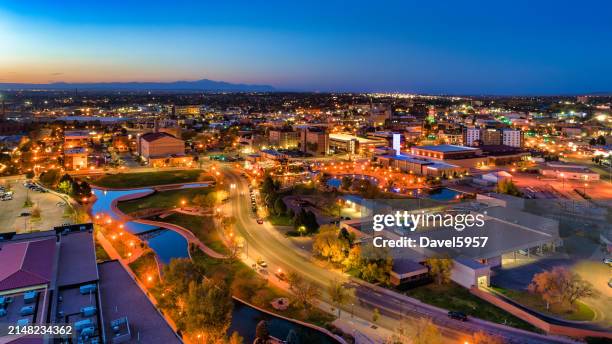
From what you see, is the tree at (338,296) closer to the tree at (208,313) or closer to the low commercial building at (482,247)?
the low commercial building at (482,247)

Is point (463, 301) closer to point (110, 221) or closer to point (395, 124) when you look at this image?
point (110, 221)

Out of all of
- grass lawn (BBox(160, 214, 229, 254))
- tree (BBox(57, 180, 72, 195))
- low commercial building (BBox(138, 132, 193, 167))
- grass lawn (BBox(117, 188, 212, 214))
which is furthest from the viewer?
low commercial building (BBox(138, 132, 193, 167))

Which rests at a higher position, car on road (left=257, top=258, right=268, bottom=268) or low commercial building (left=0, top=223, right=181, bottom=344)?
low commercial building (left=0, top=223, right=181, bottom=344)

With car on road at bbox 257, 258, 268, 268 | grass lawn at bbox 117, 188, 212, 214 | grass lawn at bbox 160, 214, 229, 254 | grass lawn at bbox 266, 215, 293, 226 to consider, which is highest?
grass lawn at bbox 117, 188, 212, 214

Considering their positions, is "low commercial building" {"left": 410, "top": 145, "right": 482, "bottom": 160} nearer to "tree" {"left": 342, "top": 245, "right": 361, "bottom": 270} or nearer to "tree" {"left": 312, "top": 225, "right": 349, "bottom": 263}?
"tree" {"left": 312, "top": 225, "right": 349, "bottom": 263}

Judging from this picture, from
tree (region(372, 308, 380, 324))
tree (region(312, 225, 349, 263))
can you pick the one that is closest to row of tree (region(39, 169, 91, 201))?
tree (region(312, 225, 349, 263))

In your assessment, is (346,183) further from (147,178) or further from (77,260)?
(77,260)

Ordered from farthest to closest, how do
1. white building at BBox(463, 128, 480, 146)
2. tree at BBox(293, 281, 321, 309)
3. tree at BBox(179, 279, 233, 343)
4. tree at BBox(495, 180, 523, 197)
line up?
1. white building at BBox(463, 128, 480, 146)
2. tree at BBox(495, 180, 523, 197)
3. tree at BBox(293, 281, 321, 309)
4. tree at BBox(179, 279, 233, 343)

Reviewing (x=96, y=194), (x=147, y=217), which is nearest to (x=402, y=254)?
(x=147, y=217)
